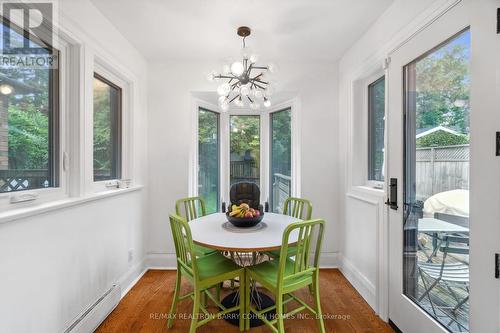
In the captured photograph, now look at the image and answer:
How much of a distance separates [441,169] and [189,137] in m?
2.47

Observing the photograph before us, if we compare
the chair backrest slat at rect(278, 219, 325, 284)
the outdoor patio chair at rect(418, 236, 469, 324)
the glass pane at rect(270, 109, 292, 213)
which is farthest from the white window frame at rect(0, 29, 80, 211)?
the outdoor patio chair at rect(418, 236, 469, 324)

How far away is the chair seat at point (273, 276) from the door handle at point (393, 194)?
86 centimetres

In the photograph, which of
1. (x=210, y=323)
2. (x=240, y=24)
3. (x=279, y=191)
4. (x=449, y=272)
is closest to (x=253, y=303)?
(x=210, y=323)

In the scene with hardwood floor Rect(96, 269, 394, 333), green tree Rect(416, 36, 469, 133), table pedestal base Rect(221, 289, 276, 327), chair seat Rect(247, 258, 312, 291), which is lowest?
hardwood floor Rect(96, 269, 394, 333)

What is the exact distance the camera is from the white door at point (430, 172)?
1317 mm

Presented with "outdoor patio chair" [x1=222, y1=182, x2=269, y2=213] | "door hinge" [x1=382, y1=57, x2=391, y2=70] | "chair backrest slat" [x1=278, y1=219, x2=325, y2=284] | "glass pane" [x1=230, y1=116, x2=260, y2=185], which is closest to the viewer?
"chair backrest slat" [x1=278, y1=219, x2=325, y2=284]

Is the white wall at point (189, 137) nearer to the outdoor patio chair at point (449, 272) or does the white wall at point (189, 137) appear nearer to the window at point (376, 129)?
the window at point (376, 129)

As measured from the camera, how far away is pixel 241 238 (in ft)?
5.74

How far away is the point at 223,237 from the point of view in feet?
5.79

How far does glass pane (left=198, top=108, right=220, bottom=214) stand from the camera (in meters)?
3.29

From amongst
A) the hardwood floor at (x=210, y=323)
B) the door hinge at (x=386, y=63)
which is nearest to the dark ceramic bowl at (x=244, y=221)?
the hardwood floor at (x=210, y=323)

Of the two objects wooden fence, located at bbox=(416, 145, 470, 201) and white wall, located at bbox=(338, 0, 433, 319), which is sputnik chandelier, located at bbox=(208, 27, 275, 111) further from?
wooden fence, located at bbox=(416, 145, 470, 201)

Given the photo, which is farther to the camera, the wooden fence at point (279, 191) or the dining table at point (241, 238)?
the wooden fence at point (279, 191)

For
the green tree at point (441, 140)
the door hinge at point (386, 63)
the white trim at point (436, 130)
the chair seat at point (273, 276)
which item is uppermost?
the door hinge at point (386, 63)
